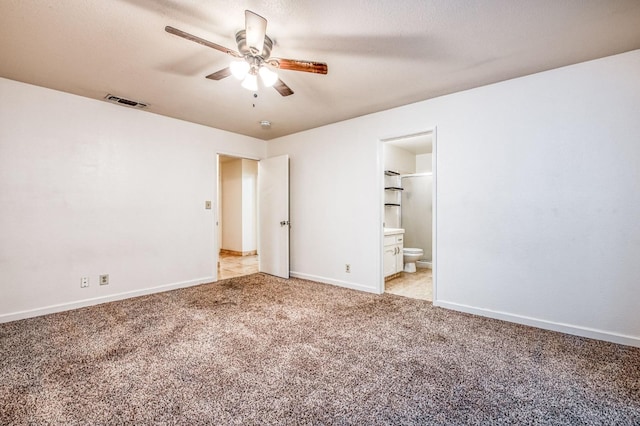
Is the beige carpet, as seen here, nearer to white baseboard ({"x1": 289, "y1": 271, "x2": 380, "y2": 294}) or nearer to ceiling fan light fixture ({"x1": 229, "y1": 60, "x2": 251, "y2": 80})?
white baseboard ({"x1": 289, "y1": 271, "x2": 380, "y2": 294})

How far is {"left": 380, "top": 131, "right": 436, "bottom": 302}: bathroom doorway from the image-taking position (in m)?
4.50

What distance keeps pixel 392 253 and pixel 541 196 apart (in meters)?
2.18

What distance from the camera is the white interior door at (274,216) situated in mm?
4895

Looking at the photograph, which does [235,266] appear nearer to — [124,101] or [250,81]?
[124,101]

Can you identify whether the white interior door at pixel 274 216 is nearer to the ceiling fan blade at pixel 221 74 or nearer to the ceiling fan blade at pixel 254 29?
the ceiling fan blade at pixel 221 74

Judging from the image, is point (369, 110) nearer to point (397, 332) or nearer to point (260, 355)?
point (397, 332)

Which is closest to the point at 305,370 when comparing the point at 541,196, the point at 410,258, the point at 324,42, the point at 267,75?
the point at 267,75

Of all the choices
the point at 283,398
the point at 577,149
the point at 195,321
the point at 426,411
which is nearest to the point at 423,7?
the point at 577,149

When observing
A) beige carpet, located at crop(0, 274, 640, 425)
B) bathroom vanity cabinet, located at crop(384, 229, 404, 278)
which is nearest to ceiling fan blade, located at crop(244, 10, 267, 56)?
beige carpet, located at crop(0, 274, 640, 425)

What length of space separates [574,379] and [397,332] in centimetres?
124

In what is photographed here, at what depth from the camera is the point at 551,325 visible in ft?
9.02

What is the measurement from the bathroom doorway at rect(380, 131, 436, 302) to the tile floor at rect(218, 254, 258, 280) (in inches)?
99.9

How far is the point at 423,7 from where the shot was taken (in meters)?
1.90

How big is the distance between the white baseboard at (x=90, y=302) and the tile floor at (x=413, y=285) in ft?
9.47
